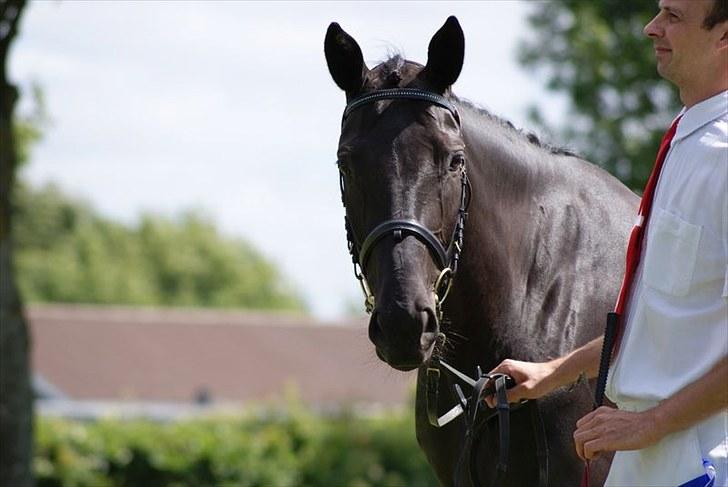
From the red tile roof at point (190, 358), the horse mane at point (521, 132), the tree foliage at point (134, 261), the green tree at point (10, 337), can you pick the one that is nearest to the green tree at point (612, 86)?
the green tree at point (10, 337)

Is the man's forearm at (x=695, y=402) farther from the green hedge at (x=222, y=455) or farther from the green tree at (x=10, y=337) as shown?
the green hedge at (x=222, y=455)

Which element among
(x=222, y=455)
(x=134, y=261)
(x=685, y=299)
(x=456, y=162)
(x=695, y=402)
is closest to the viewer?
(x=695, y=402)

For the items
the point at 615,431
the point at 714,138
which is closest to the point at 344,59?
the point at 714,138

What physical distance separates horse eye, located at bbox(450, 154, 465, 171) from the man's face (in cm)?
109

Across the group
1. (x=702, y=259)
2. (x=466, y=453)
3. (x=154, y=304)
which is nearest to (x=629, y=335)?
(x=702, y=259)

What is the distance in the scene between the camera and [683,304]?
2889 mm

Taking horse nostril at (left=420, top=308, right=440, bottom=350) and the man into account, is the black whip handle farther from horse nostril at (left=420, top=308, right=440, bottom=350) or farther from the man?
horse nostril at (left=420, top=308, right=440, bottom=350)

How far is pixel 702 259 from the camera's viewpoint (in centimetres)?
285

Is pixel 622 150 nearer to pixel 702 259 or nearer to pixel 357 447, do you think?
pixel 357 447

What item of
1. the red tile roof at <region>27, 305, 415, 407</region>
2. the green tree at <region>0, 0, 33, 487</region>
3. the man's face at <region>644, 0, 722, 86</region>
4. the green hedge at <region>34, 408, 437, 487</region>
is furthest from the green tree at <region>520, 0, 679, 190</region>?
the red tile roof at <region>27, 305, 415, 407</region>

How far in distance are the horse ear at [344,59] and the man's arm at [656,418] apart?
65.3 inches

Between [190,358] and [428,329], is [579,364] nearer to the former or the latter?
[428,329]

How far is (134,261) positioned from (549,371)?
7206 centimetres

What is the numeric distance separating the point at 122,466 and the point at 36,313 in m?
35.5
